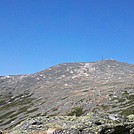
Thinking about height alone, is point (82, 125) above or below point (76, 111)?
below

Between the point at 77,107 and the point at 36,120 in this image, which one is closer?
the point at 36,120

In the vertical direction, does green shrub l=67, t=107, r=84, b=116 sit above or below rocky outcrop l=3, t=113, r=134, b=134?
above

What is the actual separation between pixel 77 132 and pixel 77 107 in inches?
4138

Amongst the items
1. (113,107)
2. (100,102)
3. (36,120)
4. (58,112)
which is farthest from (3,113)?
(36,120)

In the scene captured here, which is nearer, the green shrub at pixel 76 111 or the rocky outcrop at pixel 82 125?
the rocky outcrop at pixel 82 125

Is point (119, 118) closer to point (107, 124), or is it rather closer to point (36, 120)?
point (107, 124)

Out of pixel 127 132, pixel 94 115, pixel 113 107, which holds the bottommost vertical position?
pixel 127 132

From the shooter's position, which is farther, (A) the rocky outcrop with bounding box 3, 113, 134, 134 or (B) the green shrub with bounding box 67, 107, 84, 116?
(B) the green shrub with bounding box 67, 107, 84, 116

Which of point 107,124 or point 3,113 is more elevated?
point 3,113

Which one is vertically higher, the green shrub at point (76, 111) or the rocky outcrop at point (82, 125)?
the green shrub at point (76, 111)

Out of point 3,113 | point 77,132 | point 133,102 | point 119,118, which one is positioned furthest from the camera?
point 3,113

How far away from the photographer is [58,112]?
122 meters

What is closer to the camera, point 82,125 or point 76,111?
point 82,125

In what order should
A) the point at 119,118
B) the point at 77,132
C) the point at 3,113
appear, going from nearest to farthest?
the point at 77,132, the point at 119,118, the point at 3,113
